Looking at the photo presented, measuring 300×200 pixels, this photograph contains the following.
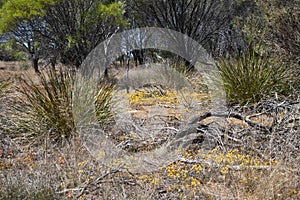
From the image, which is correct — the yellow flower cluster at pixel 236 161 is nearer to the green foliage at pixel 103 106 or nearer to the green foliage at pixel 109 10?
the green foliage at pixel 103 106

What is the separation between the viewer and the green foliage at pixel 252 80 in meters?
4.65

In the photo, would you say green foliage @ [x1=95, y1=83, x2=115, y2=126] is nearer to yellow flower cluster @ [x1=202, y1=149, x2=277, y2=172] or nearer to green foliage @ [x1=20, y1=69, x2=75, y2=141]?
green foliage @ [x1=20, y1=69, x2=75, y2=141]

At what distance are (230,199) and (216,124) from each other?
5.09 feet

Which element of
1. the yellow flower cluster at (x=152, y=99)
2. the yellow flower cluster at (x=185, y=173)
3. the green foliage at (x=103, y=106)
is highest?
the green foliage at (x=103, y=106)

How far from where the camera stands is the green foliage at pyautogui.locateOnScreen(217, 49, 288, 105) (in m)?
4.65

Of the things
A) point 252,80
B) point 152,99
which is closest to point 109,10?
point 152,99

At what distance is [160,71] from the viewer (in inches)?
333

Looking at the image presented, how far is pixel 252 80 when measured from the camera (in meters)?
4.72

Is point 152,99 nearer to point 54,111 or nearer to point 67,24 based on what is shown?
point 54,111

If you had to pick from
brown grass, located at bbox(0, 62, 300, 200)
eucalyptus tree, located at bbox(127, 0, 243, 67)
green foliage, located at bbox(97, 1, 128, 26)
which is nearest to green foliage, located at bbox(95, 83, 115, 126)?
brown grass, located at bbox(0, 62, 300, 200)

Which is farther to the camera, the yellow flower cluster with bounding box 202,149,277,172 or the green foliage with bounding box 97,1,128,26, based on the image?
the green foliage with bounding box 97,1,128,26

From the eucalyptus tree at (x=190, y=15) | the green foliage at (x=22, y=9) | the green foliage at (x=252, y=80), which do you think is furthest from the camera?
the eucalyptus tree at (x=190, y=15)

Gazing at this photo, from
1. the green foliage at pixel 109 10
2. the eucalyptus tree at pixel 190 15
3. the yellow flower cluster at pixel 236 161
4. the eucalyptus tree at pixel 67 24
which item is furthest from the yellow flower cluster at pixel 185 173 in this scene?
the eucalyptus tree at pixel 190 15

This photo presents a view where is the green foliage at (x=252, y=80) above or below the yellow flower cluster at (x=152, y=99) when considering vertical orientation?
above
